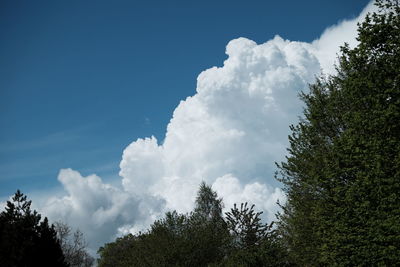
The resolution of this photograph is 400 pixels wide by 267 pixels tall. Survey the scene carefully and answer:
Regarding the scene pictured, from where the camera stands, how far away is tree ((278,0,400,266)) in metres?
17.1

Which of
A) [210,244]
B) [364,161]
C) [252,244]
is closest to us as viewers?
[364,161]

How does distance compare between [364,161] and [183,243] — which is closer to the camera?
[364,161]

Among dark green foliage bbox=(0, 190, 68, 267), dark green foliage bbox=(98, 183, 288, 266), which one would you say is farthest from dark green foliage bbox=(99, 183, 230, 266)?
dark green foliage bbox=(0, 190, 68, 267)

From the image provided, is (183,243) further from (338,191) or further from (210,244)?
(338,191)

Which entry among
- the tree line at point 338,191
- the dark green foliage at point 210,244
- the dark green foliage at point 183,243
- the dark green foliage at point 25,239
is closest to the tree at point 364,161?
the tree line at point 338,191

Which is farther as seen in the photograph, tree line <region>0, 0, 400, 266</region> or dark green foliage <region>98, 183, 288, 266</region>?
dark green foliage <region>98, 183, 288, 266</region>

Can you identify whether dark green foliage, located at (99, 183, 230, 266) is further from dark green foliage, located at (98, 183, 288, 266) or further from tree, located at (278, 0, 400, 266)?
tree, located at (278, 0, 400, 266)

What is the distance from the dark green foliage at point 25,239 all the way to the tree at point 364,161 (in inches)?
1009

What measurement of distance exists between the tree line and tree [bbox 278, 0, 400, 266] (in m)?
0.05

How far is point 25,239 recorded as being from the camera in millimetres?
35625

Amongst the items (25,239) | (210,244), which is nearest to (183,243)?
(210,244)

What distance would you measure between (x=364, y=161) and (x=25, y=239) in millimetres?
34077

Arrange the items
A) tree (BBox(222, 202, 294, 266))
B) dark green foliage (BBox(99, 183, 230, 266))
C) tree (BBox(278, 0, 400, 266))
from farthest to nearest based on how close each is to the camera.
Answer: dark green foliage (BBox(99, 183, 230, 266)) → tree (BBox(222, 202, 294, 266)) → tree (BBox(278, 0, 400, 266))

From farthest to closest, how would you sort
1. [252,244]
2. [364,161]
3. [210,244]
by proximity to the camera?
[210,244], [252,244], [364,161]
